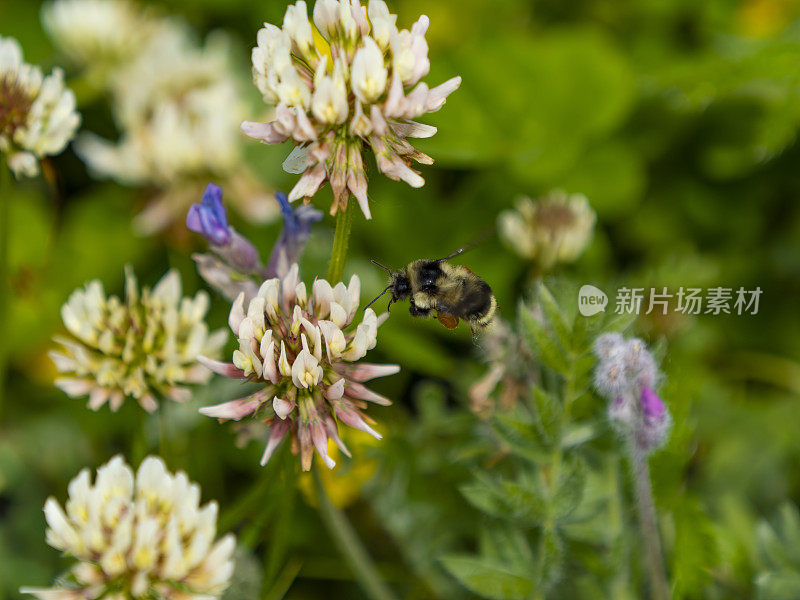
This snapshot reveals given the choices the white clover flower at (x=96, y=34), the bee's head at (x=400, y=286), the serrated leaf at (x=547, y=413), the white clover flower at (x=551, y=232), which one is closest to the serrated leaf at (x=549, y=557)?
the serrated leaf at (x=547, y=413)

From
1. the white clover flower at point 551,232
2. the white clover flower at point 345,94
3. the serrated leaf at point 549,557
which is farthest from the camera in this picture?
the white clover flower at point 551,232

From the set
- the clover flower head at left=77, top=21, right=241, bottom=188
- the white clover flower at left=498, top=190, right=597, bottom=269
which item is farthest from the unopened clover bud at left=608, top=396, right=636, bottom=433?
the clover flower head at left=77, top=21, right=241, bottom=188

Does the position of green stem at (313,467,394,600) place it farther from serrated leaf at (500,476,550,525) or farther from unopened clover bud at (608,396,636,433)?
unopened clover bud at (608,396,636,433)

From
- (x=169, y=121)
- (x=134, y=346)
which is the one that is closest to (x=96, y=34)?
(x=169, y=121)

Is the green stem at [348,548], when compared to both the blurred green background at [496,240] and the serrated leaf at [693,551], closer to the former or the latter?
the blurred green background at [496,240]

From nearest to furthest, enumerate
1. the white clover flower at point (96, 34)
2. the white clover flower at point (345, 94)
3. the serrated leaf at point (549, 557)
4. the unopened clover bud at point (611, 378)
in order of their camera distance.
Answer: the white clover flower at point (345, 94)
the unopened clover bud at point (611, 378)
the serrated leaf at point (549, 557)
the white clover flower at point (96, 34)

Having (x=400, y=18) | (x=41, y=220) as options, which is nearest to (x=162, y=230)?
(x=41, y=220)
